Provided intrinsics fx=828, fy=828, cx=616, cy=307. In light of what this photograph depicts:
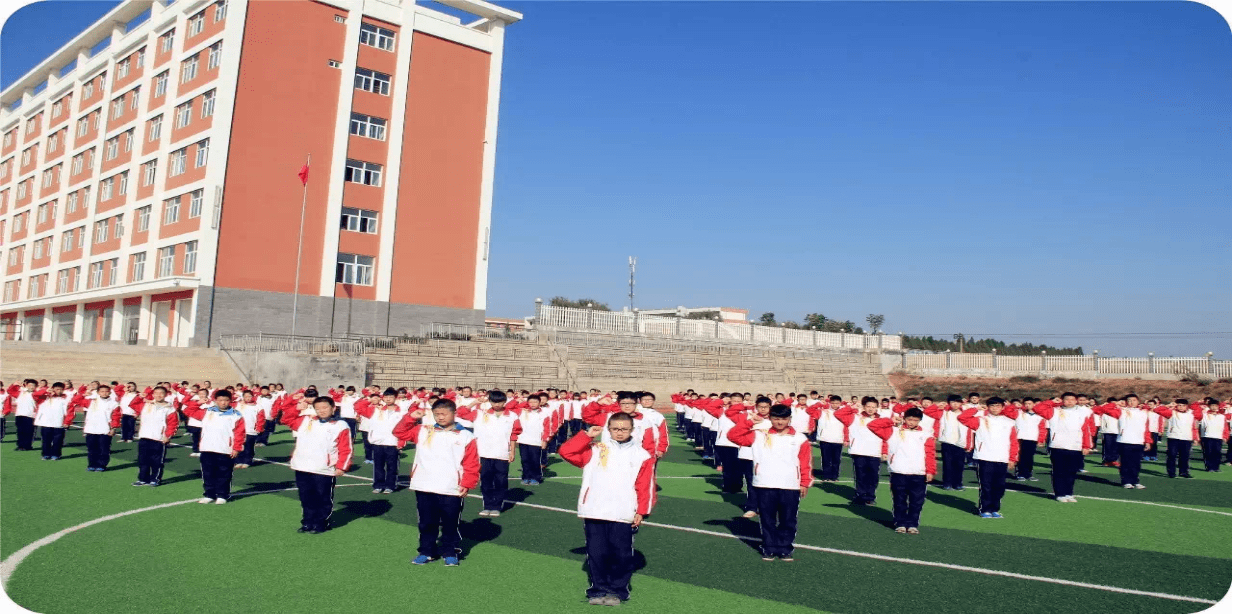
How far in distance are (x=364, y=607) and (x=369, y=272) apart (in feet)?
124

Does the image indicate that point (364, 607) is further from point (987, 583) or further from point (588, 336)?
point (588, 336)

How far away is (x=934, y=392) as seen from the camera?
4316 centimetres

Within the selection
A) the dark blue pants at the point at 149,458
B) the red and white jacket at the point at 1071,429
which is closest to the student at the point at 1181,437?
the red and white jacket at the point at 1071,429

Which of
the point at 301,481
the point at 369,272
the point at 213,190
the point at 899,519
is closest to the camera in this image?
the point at 301,481

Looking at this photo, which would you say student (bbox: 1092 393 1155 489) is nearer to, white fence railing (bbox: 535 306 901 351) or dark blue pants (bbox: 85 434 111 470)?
dark blue pants (bbox: 85 434 111 470)

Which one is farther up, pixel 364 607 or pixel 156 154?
pixel 156 154

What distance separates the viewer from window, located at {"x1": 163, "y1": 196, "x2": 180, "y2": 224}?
4194cm

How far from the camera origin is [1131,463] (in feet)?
54.2

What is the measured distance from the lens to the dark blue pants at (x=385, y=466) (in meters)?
13.4

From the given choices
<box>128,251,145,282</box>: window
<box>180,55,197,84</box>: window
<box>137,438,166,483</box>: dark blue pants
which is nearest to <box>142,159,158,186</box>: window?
<box>128,251,145,282</box>: window

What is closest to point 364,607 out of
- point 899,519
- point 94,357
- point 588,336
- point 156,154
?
point 899,519

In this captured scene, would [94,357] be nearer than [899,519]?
No

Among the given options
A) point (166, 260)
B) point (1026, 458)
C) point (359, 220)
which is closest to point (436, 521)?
point (1026, 458)

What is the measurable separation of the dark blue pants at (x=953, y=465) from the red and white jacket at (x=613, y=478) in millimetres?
9588
